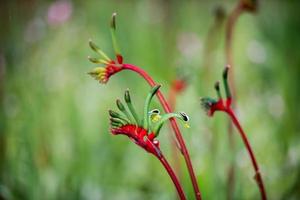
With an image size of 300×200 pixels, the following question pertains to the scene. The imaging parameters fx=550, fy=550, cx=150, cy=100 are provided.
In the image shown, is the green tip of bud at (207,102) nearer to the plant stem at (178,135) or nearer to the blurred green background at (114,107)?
the plant stem at (178,135)

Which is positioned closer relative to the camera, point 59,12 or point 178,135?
point 178,135

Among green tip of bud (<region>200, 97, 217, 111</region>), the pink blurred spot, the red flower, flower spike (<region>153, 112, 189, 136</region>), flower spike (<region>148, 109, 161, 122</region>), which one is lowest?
the red flower

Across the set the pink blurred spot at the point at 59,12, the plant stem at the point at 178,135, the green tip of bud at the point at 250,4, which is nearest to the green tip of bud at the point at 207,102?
the plant stem at the point at 178,135

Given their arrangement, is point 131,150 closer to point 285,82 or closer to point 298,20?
point 285,82

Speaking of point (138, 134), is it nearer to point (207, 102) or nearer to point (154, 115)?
point (154, 115)

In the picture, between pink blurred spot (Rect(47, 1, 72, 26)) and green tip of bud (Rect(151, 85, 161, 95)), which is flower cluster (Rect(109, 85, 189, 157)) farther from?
pink blurred spot (Rect(47, 1, 72, 26))

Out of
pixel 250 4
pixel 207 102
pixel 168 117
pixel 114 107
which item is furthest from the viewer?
pixel 114 107

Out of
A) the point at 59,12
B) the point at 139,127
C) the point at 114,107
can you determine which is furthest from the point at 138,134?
the point at 59,12

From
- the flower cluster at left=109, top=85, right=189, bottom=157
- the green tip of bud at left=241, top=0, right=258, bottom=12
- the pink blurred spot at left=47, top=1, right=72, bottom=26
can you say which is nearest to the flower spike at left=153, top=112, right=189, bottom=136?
the flower cluster at left=109, top=85, right=189, bottom=157

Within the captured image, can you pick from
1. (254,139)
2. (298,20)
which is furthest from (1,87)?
(298,20)
